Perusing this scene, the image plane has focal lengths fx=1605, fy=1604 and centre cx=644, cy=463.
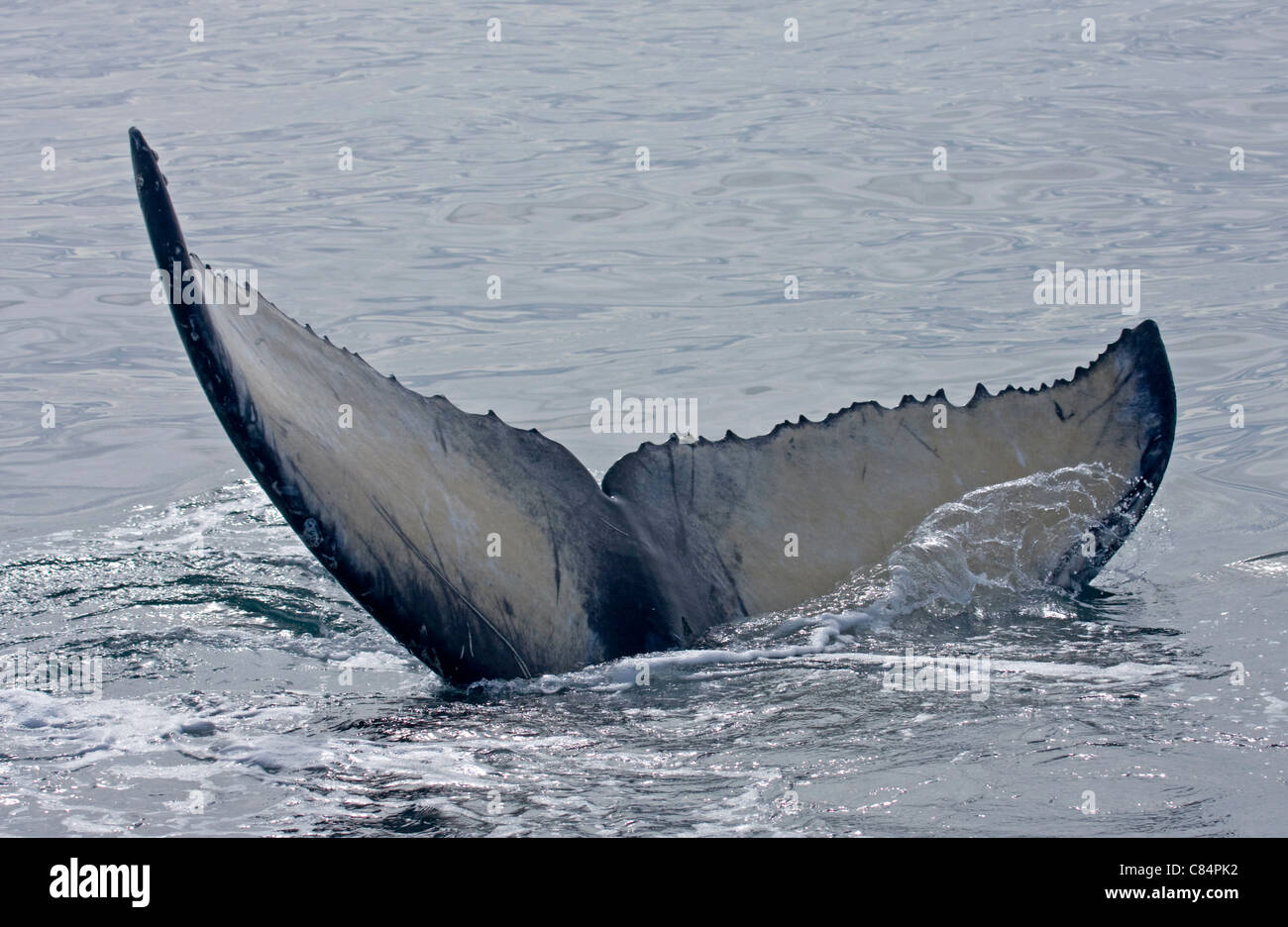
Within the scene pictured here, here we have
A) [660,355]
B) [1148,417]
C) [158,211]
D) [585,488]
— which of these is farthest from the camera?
[660,355]

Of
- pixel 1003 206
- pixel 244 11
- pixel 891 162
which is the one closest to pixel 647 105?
pixel 891 162

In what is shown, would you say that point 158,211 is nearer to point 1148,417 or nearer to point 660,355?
point 1148,417

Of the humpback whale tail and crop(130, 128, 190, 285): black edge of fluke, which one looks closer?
crop(130, 128, 190, 285): black edge of fluke

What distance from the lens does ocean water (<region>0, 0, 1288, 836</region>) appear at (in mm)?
4645

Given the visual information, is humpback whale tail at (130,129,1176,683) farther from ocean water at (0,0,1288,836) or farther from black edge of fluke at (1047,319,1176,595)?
ocean water at (0,0,1288,836)

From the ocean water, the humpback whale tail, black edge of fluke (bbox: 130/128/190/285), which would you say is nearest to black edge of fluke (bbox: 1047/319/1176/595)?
the humpback whale tail

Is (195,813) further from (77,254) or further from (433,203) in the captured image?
(433,203)

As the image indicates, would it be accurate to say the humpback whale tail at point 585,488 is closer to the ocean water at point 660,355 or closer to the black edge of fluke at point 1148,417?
the black edge of fluke at point 1148,417

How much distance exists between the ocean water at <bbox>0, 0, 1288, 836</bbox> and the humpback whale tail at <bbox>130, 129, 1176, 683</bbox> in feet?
0.57

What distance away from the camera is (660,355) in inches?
459

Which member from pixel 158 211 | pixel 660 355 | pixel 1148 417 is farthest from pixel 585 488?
pixel 660 355

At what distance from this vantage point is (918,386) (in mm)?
10656

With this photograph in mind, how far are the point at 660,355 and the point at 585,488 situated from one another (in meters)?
6.59

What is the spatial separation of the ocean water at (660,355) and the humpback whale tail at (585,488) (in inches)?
6.9
